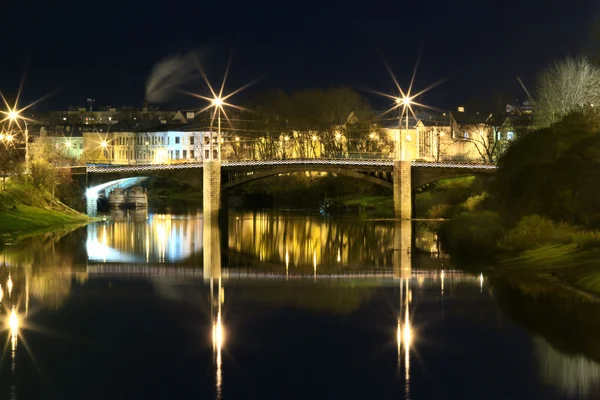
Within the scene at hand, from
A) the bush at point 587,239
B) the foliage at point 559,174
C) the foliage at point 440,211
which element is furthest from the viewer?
the foliage at point 440,211

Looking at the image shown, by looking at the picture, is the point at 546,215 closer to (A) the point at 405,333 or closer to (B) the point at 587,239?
(B) the point at 587,239

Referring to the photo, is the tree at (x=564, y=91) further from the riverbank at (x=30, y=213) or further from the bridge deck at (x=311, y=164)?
the riverbank at (x=30, y=213)

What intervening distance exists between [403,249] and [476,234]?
444 centimetres

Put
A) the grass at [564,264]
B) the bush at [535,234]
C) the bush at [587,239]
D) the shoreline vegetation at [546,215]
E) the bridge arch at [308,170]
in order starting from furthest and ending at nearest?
the bridge arch at [308,170]
the bush at [535,234]
the bush at [587,239]
the shoreline vegetation at [546,215]
the grass at [564,264]

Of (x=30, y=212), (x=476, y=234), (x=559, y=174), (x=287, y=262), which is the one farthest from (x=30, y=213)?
(x=559, y=174)

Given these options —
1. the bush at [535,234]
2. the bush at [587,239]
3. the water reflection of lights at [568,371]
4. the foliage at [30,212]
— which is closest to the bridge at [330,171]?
the foliage at [30,212]

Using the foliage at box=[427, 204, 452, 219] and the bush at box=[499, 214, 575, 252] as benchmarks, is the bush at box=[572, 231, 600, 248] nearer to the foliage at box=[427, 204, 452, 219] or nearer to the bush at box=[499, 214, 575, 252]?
the bush at box=[499, 214, 575, 252]

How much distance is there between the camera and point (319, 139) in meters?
132

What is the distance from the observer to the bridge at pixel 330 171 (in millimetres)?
96500

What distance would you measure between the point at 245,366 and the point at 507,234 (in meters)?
30.6

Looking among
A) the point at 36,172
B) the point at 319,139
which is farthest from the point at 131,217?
the point at 319,139

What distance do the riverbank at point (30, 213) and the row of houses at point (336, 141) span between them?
14.3m

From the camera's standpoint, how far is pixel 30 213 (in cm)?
8338

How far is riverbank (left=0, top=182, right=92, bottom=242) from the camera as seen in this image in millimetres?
76250
